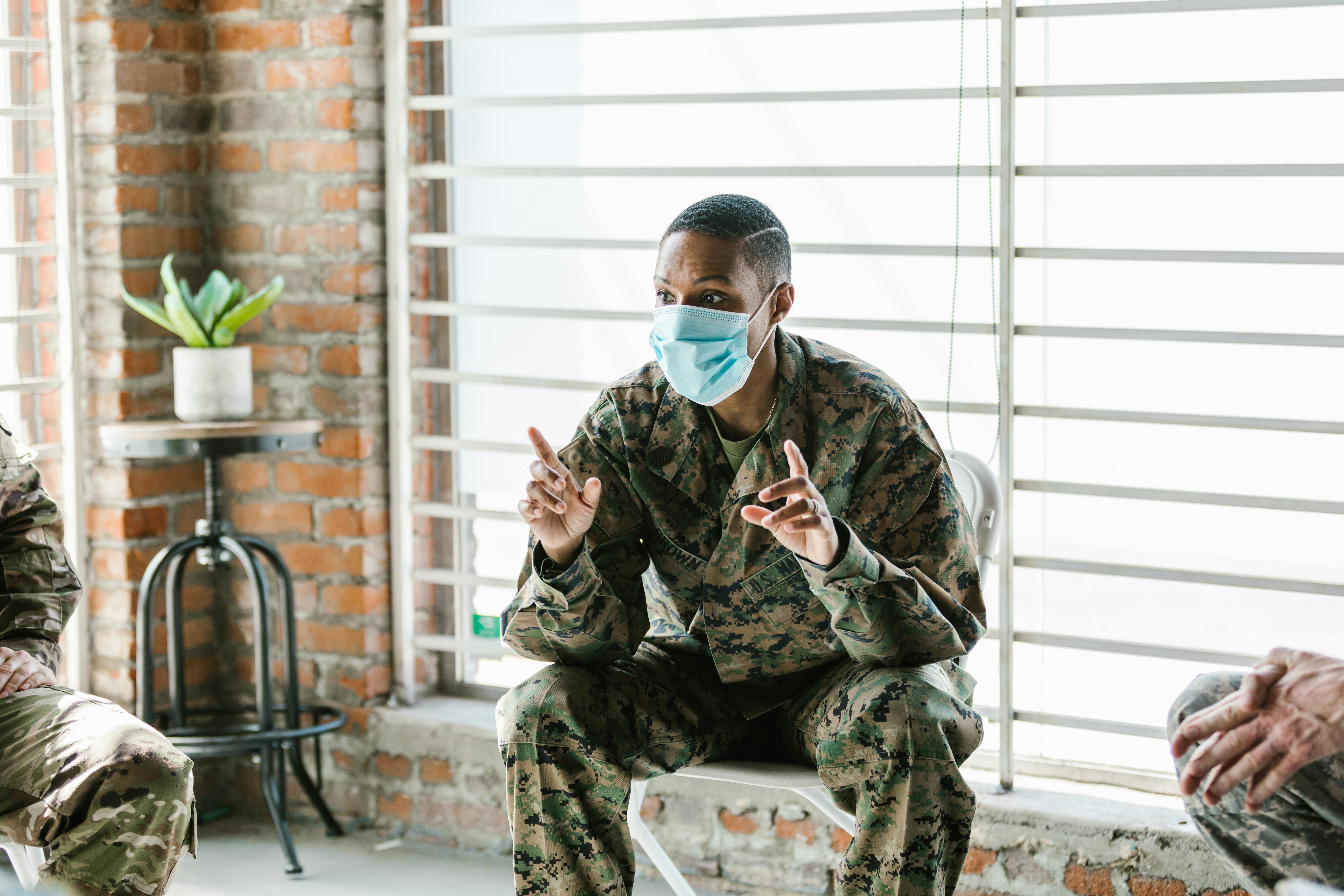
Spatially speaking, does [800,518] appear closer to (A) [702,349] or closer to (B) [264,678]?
(A) [702,349]

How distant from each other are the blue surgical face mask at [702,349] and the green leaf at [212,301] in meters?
1.29

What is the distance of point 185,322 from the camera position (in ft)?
10.2

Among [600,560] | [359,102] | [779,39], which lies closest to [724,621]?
[600,560]

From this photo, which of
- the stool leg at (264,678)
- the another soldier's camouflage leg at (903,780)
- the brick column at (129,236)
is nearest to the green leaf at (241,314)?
the brick column at (129,236)

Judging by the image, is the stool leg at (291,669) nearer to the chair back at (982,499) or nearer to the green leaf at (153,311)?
the green leaf at (153,311)

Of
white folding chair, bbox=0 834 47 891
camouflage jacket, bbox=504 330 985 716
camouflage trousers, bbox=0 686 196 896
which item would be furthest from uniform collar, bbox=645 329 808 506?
white folding chair, bbox=0 834 47 891

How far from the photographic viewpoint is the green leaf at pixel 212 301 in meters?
3.11

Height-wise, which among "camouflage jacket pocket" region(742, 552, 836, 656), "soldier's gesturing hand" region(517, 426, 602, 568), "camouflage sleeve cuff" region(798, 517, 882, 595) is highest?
"soldier's gesturing hand" region(517, 426, 602, 568)

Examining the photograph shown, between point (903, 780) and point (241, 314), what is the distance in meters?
1.86

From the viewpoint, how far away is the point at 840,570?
203 centimetres

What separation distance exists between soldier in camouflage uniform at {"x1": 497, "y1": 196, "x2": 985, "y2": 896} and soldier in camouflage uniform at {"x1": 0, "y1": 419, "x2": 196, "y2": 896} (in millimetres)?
500

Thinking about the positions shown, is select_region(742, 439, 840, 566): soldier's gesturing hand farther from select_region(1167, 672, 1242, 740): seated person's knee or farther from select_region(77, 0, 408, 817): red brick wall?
select_region(77, 0, 408, 817): red brick wall

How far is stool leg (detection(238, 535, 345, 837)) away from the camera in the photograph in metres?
3.25

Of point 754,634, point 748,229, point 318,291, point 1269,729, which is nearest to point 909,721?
point 754,634
